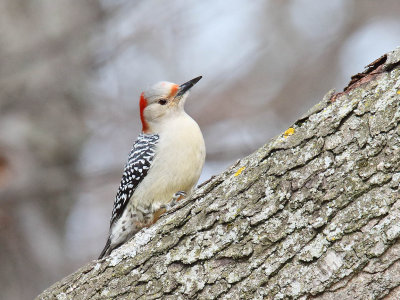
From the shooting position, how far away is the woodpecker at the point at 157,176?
182 inches

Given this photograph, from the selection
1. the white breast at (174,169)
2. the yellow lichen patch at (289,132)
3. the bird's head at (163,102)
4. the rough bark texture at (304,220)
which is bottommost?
the rough bark texture at (304,220)

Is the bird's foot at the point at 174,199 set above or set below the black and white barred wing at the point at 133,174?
below

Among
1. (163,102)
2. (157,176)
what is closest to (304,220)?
(157,176)

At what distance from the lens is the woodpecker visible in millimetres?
4613

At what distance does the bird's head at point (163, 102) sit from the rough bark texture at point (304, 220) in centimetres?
240

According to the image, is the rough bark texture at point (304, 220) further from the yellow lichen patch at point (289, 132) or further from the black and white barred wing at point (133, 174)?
the black and white barred wing at point (133, 174)

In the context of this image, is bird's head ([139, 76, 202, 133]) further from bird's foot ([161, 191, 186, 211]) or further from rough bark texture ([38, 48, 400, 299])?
rough bark texture ([38, 48, 400, 299])

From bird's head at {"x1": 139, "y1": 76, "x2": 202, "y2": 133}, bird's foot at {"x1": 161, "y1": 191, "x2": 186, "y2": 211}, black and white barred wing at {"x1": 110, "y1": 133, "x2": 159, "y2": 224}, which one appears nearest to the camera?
bird's foot at {"x1": 161, "y1": 191, "x2": 186, "y2": 211}

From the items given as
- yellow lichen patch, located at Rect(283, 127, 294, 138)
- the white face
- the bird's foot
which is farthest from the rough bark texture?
the white face

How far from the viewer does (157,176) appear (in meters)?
4.70

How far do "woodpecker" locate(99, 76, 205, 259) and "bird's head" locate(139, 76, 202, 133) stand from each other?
3.4 inches

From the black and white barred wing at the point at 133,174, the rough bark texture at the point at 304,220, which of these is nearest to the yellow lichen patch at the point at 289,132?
the rough bark texture at the point at 304,220

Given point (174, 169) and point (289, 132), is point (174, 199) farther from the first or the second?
point (289, 132)

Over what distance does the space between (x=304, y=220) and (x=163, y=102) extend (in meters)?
2.98
